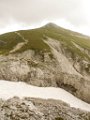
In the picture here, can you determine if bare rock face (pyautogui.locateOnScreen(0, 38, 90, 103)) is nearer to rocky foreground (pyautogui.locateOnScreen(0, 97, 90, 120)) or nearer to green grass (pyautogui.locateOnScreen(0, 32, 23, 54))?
green grass (pyautogui.locateOnScreen(0, 32, 23, 54))

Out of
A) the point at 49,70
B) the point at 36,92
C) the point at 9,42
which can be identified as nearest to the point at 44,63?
the point at 49,70

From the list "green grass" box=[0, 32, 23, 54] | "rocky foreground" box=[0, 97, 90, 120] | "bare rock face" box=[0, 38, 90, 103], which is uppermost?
"green grass" box=[0, 32, 23, 54]

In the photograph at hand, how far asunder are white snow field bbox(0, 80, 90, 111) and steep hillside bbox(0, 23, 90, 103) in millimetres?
2611

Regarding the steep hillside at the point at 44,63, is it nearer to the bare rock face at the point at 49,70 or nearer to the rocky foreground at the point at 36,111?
the bare rock face at the point at 49,70

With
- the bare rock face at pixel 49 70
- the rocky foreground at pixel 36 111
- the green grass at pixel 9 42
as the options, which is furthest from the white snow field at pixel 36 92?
Result: the green grass at pixel 9 42

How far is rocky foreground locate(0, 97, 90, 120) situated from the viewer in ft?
154

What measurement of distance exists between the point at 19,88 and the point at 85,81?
20.0 meters

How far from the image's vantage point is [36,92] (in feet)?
194

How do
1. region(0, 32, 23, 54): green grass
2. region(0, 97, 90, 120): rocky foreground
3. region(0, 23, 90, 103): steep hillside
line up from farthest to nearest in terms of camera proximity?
region(0, 32, 23, 54): green grass
region(0, 23, 90, 103): steep hillside
region(0, 97, 90, 120): rocky foreground

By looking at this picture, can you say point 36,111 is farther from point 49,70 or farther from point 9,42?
point 9,42

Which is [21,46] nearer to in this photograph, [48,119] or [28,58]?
[28,58]

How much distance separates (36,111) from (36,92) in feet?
35.5

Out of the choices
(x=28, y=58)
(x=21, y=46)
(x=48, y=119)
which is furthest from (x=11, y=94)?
(x=21, y=46)

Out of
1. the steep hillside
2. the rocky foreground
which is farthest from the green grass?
the rocky foreground
